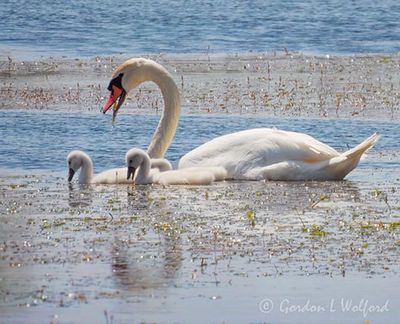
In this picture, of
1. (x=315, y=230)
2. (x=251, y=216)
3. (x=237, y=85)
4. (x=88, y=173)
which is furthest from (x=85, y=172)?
(x=237, y=85)

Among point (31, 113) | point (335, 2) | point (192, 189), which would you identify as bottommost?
point (335, 2)

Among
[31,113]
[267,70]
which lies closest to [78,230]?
[31,113]

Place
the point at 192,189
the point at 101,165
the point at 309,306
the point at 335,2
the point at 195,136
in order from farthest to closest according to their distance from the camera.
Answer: the point at 335,2
the point at 195,136
the point at 101,165
the point at 192,189
the point at 309,306

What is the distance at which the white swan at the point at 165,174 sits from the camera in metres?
12.2

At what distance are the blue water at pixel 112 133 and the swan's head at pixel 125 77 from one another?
0.59 metres

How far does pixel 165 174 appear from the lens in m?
12.3

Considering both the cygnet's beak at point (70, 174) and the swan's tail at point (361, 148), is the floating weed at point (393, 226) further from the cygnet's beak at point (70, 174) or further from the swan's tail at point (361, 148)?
the cygnet's beak at point (70, 174)

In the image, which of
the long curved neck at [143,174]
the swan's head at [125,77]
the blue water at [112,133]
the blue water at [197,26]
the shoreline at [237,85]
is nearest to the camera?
the long curved neck at [143,174]

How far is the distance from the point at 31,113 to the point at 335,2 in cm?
1556

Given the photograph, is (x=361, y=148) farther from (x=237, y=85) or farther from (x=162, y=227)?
(x=237, y=85)

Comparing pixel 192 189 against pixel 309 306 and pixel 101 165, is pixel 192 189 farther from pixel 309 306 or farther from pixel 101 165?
pixel 309 306

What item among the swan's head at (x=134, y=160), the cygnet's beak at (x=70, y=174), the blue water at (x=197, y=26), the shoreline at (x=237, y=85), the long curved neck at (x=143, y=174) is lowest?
the blue water at (x=197, y=26)

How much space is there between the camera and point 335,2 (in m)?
30.9

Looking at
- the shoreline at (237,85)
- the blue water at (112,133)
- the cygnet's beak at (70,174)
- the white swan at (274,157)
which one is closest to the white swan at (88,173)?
the cygnet's beak at (70,174)
